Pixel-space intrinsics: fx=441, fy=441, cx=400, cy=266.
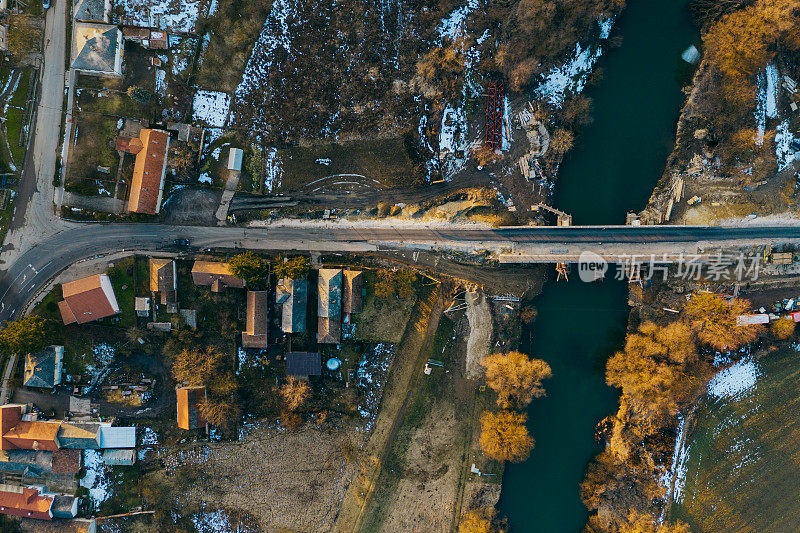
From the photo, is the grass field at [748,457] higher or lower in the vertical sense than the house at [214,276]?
lower

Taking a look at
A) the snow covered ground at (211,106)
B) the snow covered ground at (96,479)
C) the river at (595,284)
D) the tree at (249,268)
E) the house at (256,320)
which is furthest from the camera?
the river at (595,284)

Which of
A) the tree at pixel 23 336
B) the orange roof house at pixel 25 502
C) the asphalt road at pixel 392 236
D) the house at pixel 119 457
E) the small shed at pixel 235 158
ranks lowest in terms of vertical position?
the orange roof house at pixel 25 502

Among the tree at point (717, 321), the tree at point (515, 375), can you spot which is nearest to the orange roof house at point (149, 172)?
the tree at point (515, 375)

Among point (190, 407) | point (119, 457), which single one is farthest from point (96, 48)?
point (119, 457)

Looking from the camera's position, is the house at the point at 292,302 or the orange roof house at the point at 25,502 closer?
the orange roof house at the point at 25,502

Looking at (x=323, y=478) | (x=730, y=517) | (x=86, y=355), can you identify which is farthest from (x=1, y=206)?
(x=730, y=517)

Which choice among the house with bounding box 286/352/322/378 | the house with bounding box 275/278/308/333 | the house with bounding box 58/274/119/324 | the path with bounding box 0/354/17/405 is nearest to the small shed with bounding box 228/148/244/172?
the house with bounding box 275/278/308/333

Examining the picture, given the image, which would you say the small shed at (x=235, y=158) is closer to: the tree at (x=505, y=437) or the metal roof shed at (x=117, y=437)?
the metal roof shed at (x=117, y=437)
